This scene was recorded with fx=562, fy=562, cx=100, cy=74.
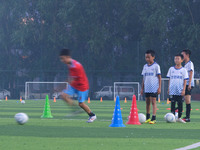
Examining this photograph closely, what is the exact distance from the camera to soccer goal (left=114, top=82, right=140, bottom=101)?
4428 cm

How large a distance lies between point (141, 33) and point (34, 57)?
10415 millimetres

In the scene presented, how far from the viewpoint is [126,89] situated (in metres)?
45.2

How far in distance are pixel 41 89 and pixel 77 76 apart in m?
32.7

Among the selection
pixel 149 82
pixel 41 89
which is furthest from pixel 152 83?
pixel 41 89

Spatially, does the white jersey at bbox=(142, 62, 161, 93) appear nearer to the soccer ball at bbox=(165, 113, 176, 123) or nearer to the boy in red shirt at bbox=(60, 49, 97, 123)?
the soccer ball at bbox=(165, 113, 176, 123)

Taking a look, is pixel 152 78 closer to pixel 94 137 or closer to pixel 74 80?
pixel 74 80

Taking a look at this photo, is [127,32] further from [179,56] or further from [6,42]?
[179,56]

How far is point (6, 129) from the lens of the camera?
40.3ft

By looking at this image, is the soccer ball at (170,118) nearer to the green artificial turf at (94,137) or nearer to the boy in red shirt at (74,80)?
the green artificial turf at (94,137)

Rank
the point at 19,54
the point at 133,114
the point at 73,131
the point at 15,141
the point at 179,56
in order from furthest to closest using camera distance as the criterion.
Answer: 1. the point at 19,54
2. the point at 179,56
3. the point at 133,114
4. the point at 73,131
5. the point at 15,141

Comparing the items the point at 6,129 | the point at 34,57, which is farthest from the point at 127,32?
the point at 6,129

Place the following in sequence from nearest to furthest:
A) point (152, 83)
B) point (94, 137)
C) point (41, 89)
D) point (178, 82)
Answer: point (94, 137)
point (152, 83)
point (178, 82)
point (41, 89)

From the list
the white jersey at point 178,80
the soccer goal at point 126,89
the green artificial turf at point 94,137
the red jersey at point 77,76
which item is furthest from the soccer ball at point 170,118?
the soccer goal at point 126,89

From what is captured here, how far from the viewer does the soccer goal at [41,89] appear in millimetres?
45844
